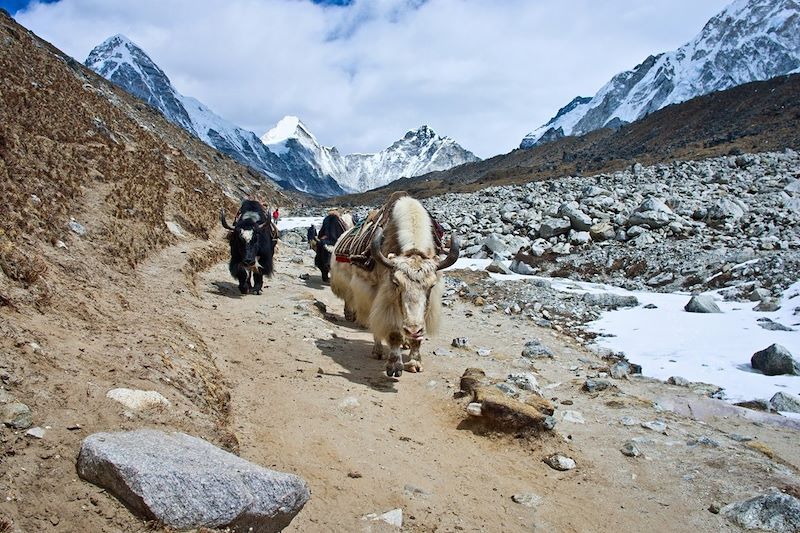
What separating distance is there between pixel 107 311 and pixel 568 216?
14076 mm

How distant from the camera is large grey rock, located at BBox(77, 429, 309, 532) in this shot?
254 cm

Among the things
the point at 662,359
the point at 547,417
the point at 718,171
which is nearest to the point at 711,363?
the point at 662,359

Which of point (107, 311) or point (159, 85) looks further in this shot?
point (159, 85)

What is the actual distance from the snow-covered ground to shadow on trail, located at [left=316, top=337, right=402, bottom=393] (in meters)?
3.56

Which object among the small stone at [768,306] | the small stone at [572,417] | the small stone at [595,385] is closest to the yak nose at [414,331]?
the small stone at [572,417]

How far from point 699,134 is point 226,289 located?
140 ft

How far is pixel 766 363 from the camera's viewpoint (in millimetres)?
6715

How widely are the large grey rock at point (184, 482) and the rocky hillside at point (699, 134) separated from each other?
1220 inches

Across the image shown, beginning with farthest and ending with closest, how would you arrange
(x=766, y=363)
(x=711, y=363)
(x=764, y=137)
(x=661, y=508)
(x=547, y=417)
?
(x=764, y=137), (x=711, y=363), (x=766, y=363), (x=547, y=417), (x=661, y=508)

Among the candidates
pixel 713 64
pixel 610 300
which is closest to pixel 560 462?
pixel 610 300

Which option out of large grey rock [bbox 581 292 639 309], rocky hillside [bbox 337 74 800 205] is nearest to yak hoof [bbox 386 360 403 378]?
large grey rock [bbox 581 292 639 309]

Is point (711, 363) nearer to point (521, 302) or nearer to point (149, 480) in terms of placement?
point (521, 302)

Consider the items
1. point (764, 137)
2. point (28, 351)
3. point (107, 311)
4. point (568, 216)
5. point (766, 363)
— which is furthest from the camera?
point (764, 137)

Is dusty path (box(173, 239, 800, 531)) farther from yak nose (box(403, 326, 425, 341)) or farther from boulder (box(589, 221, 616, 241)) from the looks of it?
boulder (box(589, 221, 616, 241))
